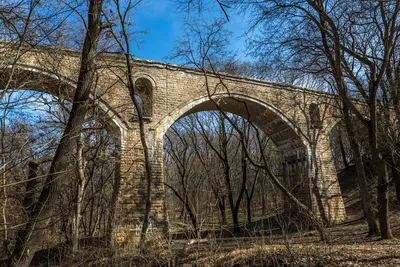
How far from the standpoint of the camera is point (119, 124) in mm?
10922

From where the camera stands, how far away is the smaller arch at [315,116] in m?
14.3

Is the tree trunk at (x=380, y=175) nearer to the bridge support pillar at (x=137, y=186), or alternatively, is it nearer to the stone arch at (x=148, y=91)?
the bridge support pillar at (x=137, y=186)

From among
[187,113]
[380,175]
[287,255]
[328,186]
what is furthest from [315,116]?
[287,255]

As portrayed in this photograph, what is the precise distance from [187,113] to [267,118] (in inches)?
133

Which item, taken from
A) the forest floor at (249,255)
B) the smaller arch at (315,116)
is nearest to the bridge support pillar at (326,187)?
the smaller arch at (315,116)

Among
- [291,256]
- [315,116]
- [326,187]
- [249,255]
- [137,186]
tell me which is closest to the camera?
[291,256]

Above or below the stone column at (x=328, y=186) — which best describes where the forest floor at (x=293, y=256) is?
below

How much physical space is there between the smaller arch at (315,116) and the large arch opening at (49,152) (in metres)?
7.53

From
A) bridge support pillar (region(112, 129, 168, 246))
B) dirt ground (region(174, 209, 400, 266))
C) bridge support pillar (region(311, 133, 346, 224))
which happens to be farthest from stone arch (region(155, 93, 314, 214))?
dirt ground (region(174, 209, 400, 266))

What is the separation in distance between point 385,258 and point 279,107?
28.7ft

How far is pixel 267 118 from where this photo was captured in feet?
46.3

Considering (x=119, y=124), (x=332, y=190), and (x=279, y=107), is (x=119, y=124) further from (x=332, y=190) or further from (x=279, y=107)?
(x=332, y=190)

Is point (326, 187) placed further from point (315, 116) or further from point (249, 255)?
point (249, 255)

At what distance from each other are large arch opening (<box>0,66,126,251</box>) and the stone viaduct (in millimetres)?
196
